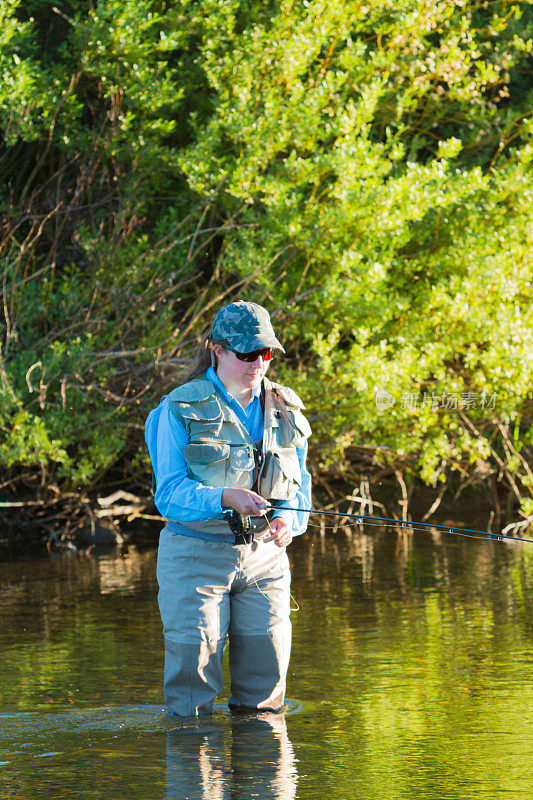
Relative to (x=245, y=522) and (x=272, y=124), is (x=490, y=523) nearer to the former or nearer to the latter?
(x=272, y=124)

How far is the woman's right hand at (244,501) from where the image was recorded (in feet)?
14.6

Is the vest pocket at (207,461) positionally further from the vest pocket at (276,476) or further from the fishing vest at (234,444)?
the vest pocket at (276,476)

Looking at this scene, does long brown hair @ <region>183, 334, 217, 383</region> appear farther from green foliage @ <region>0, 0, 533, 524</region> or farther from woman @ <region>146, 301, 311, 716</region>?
green foliage @ <region>0, 0, 533, 524</region>

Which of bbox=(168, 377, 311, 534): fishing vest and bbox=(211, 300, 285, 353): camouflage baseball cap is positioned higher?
bbox=(211, 300, 285, 353): camouflage baseball cap

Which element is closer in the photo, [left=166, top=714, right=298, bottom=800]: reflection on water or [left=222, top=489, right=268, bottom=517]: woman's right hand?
[left=166, top=714, right=298, bottom=800]: reflection on water

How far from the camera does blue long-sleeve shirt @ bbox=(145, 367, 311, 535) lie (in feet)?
14.8

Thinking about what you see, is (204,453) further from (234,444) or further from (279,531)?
(279,531)

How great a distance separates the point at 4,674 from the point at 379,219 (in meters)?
5.39

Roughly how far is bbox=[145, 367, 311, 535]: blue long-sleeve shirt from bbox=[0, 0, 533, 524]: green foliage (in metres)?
4.87

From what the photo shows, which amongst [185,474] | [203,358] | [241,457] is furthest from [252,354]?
[185,474]

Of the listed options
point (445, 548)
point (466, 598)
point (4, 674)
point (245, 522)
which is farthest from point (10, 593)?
point (245, 522)

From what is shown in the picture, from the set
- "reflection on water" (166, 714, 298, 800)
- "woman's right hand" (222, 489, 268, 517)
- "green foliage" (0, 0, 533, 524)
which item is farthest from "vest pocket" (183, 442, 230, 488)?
"green foliage" (0, 0, 533, 524)

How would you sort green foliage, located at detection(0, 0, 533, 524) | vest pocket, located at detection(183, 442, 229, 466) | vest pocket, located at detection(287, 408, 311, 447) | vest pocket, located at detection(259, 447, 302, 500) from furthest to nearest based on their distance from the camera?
green foliage, located at detection(0, 0, 533, 524) → vest pocket, located at detection(287, 408, 311, 447) → vest pocket, located at detection(259, 447, 302, 500) → vest pocket, located at detection(183, 442, 229, 466)

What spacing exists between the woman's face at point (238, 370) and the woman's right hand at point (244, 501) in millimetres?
522
